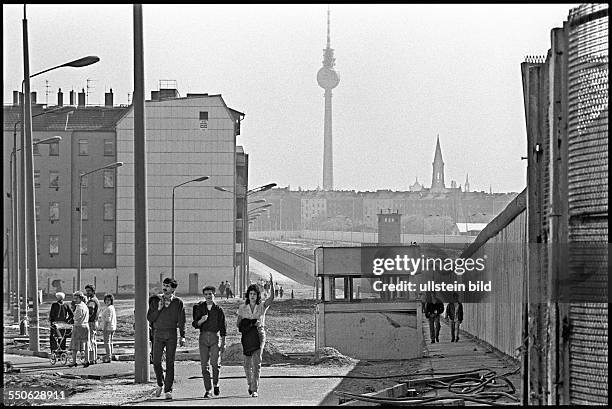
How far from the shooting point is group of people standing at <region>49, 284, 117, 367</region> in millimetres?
23656

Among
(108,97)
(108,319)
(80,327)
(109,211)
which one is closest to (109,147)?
(109,211)

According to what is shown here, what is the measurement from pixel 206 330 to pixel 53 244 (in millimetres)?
74682

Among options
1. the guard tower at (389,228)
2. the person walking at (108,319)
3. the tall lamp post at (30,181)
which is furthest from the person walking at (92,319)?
the guard tower at (389,228)

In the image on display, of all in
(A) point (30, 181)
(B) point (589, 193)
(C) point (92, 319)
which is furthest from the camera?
(A) point (30, 181)

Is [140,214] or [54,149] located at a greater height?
[54,149]

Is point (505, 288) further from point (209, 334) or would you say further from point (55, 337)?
point (209, 334)

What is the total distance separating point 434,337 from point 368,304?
7.67 m

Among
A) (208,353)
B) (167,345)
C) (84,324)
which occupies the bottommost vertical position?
(84,324)

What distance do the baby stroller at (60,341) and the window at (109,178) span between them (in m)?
63.0

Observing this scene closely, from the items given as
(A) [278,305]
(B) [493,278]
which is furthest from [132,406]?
(A) [278,305]

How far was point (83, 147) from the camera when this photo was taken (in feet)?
303

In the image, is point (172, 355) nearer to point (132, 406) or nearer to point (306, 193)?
point (132, 406)

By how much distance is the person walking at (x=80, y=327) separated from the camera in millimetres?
23359

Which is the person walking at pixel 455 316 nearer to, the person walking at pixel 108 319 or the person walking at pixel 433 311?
the person walking at pixel 433 311
